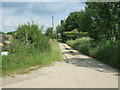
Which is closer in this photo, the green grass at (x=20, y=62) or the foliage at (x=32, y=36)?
the green grass at (x=20, y=62)

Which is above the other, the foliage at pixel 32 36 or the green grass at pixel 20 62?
the foliage at pixel 32 36

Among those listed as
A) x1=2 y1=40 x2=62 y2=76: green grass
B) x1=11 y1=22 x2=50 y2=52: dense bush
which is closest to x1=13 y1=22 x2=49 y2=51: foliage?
x1=11 y1=22 x2=50 y2=52: dense bush

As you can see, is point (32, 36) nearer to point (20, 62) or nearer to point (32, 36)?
point (32, 36)

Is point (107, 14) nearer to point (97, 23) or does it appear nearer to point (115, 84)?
point (97, 23)

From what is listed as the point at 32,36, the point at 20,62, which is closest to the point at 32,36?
the point at 32,36

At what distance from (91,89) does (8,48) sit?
8185 millimetres

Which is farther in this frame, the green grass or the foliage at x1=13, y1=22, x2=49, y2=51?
the foliage at x1=13, y1=22, x2=49, y2=51

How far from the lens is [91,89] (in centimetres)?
536

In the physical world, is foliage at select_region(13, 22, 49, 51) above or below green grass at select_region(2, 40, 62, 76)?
above

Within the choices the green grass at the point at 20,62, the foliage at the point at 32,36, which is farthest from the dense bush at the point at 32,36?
the green grass at the point at 20,62

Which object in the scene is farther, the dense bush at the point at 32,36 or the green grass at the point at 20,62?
the dense bush at the point at 32,36

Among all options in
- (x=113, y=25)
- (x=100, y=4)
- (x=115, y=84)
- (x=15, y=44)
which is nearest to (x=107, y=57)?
(x=113, y=25)

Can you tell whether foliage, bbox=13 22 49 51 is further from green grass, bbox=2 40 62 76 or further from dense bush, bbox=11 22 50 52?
green grass, bbox=2 40 62 76

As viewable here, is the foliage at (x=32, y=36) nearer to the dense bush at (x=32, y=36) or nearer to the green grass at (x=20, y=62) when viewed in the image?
the dense bush at (x=32, y=36)
